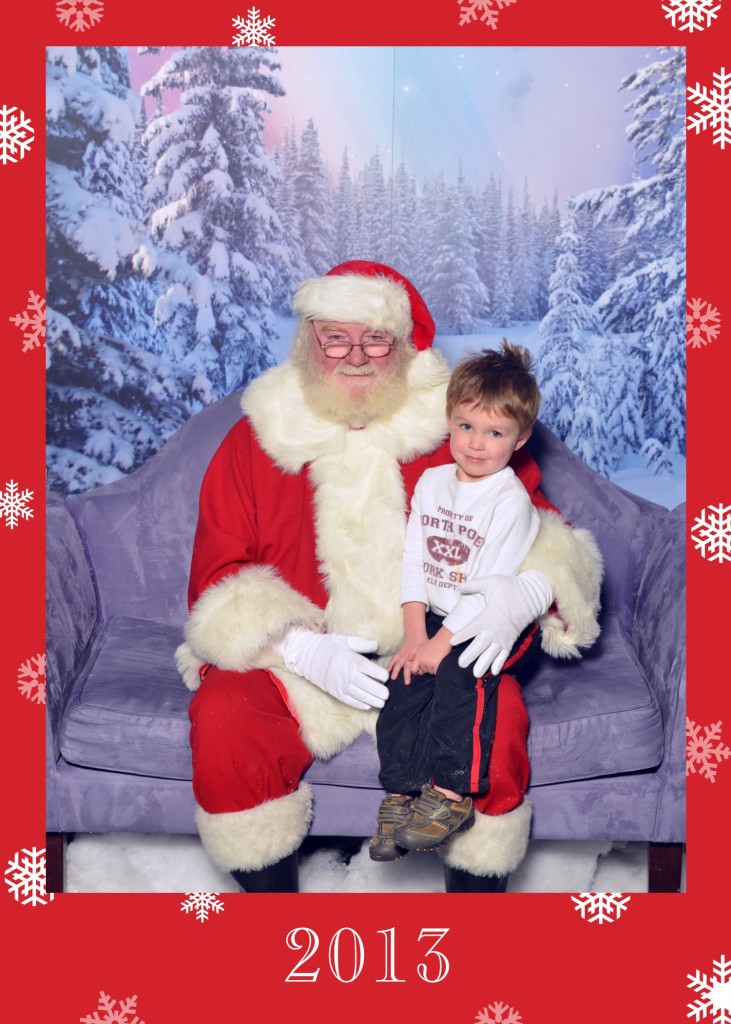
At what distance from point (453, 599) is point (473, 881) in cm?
61

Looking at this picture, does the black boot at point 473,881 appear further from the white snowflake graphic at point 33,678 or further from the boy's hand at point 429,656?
the white snowflake graphic at point 33,678

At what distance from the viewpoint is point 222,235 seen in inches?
152

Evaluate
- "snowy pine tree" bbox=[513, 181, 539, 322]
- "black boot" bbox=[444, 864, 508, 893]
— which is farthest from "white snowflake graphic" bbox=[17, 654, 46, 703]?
"snowy pine tree" bbox=[513, 181, 539, 322]

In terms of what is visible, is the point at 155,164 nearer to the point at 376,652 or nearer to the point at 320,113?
the point at 320,113

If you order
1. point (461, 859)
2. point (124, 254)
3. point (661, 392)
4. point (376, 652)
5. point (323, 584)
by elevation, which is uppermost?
point (124, 254)

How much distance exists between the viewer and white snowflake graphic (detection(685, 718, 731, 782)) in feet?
8.46

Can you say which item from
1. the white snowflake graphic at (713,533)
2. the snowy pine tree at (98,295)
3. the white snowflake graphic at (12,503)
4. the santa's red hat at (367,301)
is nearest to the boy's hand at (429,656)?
the santa's red hat at (367,301)
